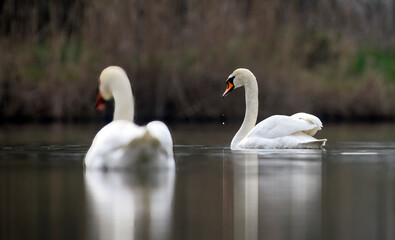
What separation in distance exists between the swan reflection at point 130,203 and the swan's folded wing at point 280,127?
3.27 m

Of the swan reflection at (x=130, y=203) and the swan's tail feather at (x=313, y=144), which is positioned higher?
the swan's tail feather at (x=313, y=144)

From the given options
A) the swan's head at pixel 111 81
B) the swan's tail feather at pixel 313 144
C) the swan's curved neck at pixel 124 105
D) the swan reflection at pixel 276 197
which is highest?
the swan's head at pixel 111 81

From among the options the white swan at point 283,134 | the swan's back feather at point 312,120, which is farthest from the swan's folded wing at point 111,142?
the swan's back feather at point 312,120

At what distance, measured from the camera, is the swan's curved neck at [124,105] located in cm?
917

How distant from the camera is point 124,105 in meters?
9.18

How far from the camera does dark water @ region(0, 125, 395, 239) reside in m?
5.16

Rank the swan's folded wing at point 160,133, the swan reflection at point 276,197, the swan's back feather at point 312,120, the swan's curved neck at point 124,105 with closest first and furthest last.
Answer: the swan reflection at point 276,197, the swan's folded wing at point 160,133, the swan's curved neck at point 124,105, the swan's back feather at point 312,120

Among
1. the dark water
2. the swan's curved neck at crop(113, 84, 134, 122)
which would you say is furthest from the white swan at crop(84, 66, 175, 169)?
the swan's curved neck at crop(113, 84, 134, 122)

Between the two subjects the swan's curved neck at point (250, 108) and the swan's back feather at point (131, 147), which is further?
the swan's curved neck at point (250, 108)

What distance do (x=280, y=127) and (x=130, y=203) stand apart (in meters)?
5.31

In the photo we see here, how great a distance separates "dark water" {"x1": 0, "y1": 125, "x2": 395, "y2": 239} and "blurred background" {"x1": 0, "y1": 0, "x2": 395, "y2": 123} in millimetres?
7365

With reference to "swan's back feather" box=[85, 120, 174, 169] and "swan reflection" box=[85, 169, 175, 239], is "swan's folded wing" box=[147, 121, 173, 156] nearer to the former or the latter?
"swan's back feather" box=[85, 120, 174, 169]

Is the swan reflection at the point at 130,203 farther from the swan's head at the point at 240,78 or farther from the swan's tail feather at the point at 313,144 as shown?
the swan's head at the point at 240,78

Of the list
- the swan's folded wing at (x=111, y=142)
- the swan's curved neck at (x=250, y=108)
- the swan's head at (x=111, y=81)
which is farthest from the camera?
the swan's curved neck at (x=250, y=108)
